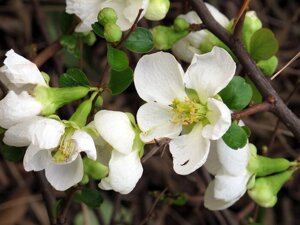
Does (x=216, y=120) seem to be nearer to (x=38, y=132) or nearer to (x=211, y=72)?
A: (x=211, y=72)

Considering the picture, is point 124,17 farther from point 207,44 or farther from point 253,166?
point 253,166

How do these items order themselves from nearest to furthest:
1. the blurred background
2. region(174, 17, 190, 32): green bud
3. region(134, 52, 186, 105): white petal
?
region(134, 52, 186, 105): white petal
region(174, 17, 190, 32): green bud
the blurred background

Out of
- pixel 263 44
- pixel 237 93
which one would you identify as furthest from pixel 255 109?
pixel 263 44

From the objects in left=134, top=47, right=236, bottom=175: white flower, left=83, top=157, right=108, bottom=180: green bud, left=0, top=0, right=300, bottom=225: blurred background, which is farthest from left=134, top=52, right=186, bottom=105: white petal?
left=0, top=0, right=300, bottom=225: blurred background

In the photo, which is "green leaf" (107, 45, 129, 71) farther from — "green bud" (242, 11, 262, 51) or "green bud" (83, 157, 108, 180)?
"green bud" (242, 11, 262, 51)

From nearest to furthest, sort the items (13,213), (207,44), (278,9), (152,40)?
(152,40)
(207,44)
(13,213)
(278,9)

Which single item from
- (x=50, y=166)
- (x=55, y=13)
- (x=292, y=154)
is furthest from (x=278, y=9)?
(x=50, y=166)

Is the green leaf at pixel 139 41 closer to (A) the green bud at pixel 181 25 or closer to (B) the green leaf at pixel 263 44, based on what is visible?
(A) the green bud at pixel 181 25
